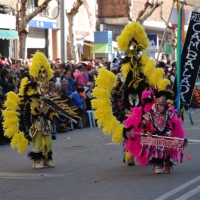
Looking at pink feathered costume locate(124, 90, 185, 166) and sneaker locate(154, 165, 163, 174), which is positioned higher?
pink feathered costume locate(124, 90, 185, 166)

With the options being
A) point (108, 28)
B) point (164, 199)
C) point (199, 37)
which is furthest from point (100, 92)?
point (108, 28)

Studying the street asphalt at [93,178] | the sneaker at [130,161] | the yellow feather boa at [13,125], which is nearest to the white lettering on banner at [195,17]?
the street asphalt at [93,178]

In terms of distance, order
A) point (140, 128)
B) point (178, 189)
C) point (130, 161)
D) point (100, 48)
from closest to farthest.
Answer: point (178, 189), point (140, 128), point (130, 161), point (100, 48)

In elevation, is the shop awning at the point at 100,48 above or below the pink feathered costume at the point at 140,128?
above

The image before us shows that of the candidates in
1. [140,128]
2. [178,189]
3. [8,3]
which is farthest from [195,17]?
[8,3]

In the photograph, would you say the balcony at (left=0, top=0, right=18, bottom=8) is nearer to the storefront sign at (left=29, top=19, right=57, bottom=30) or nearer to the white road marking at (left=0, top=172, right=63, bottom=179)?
the storefront sign at (left=29, top=19, right=57, bottom=30)

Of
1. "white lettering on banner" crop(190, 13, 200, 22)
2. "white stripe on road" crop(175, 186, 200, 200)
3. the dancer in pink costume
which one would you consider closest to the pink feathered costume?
the dancer in pink costume

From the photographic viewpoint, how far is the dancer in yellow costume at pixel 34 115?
11.6 metres

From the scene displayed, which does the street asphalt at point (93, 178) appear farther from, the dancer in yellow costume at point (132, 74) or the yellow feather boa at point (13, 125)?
the dancer in yellow costume at point (132, 74)

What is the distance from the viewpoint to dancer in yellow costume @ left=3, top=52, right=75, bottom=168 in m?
11.6

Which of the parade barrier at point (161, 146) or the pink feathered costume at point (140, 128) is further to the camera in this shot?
the pink feathered costume at point (140, 128)

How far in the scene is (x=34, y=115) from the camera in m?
11.7

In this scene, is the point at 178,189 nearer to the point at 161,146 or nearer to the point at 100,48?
the point at 161,146

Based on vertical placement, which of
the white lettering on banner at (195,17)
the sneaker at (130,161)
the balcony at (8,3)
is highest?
the balcony at (8,3)
